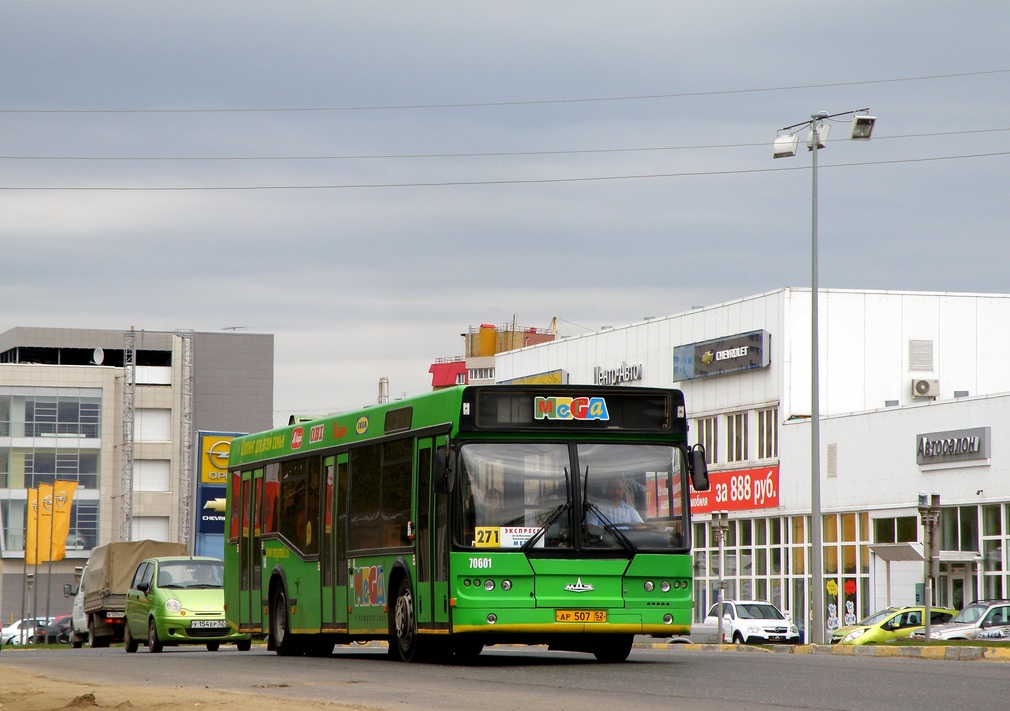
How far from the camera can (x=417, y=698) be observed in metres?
13.8

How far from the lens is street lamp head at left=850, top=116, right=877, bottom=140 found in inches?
1531

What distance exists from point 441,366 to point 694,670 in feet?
447

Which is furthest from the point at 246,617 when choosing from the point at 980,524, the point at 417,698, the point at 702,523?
the point at 702,523

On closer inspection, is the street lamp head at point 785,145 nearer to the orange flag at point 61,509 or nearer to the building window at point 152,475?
the orange flag at point 61,509

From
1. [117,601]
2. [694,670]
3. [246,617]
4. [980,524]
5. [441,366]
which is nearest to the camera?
[694,670]

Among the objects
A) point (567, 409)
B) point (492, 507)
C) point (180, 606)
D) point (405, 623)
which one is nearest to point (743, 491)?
point (180, 606)

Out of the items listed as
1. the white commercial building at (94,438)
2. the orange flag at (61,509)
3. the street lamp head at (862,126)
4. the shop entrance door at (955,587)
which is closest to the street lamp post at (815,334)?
the street lamp head at (862,126)

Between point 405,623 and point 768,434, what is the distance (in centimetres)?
3900

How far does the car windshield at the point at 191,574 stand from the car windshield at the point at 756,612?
18.6 m

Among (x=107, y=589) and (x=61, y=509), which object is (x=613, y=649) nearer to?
(x=107, y=589)

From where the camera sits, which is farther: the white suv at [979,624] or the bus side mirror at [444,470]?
the white suv at [979,624]

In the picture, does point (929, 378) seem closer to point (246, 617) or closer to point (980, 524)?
point (980, 524)

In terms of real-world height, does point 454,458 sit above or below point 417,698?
above

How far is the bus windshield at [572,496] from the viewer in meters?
18.0
